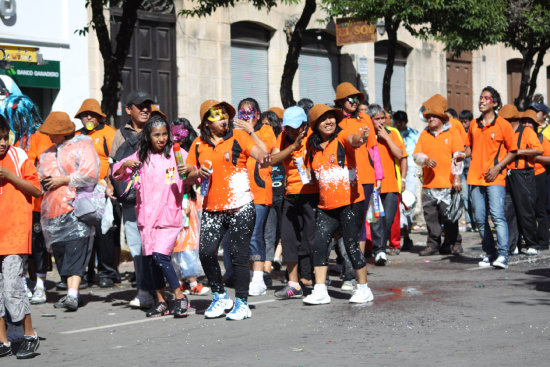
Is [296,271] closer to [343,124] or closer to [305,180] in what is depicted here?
[305,180]

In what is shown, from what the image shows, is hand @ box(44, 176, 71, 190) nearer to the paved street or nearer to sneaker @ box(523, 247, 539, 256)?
the paved street

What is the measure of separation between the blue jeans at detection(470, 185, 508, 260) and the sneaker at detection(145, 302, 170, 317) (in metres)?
4.39

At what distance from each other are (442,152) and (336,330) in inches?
243

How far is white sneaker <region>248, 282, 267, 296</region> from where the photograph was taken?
997 cm

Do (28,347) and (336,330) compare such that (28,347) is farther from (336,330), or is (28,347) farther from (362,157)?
(362,157)

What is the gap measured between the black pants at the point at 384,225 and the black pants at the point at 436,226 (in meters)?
0.71

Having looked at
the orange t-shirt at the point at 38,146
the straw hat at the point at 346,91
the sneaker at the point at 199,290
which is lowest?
the sneaker at the point at 199,290

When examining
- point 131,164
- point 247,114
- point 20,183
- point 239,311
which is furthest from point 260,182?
point 20,183

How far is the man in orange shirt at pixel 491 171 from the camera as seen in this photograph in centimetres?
1155

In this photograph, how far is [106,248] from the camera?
443 inches

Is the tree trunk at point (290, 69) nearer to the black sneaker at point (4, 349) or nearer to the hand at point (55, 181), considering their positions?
the hand at point (55, 181)

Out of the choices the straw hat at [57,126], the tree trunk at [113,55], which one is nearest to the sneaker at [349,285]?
the straw hat at [57,126]

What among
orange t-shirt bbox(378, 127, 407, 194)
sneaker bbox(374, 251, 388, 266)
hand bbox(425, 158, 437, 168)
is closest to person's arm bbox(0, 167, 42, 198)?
sneaker bbox(374, 251, 388, 266)

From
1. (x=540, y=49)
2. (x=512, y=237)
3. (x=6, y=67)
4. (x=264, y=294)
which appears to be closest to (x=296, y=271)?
(x=264, y=294)
